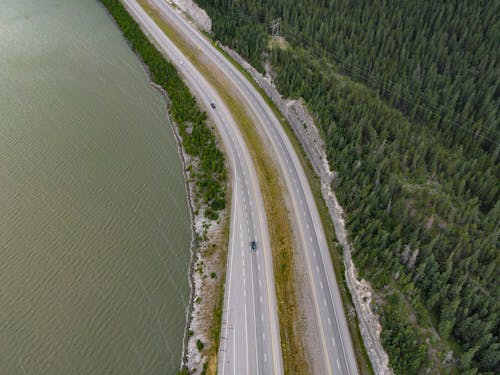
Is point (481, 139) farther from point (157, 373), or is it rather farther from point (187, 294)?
point (157, 373)

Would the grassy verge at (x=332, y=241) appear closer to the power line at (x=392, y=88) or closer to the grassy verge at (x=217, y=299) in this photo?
the grassy verge at (x=217, y=299)

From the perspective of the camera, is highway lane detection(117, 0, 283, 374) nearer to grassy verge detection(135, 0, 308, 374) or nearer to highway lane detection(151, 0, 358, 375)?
grassy verge detection(135, 0, 308, 374)

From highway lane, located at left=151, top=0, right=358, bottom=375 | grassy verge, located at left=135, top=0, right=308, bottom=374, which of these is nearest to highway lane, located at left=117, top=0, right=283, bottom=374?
grassy verge, located at left=135, top=0, right=308, bottom=374

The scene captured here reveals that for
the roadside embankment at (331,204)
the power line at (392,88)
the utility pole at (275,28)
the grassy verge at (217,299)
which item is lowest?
the grassy verge at (217,299)

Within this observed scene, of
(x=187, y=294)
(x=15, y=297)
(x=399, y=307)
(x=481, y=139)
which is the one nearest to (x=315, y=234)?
(x=399, y=307)

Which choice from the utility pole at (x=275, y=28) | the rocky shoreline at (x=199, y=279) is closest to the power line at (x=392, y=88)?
the utility pole at (x=275, y=28)
